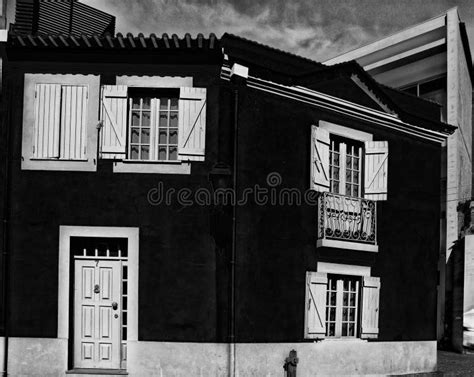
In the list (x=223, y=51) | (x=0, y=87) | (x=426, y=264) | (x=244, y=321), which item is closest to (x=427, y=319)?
(x=426, y=264)

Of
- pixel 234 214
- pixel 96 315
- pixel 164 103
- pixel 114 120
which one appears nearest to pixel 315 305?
pixel 234 214

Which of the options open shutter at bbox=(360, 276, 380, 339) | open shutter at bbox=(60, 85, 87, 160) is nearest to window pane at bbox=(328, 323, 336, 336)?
open shutter at bbox=(360, 276, 380, 339)

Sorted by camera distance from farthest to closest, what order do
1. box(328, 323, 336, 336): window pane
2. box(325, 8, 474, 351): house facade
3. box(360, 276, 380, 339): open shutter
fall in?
box(325, 8, 474, 351): house facade
box(360, 276, 380, 339): open shutter
box(328, 323, 336, 336): window pane

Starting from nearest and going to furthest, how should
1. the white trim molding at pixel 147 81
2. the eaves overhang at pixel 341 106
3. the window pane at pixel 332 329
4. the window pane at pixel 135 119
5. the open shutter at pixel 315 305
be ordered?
1. the white trim molding at pixel 147 81
2. the window pane at pixel 135 119
3. the eaves overhang at pixel 341 106
4. the open shutter at pixel 315 305
5. the window pane at pixel 332 329

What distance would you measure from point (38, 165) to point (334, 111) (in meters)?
5.75

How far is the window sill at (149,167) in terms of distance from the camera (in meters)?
10.2

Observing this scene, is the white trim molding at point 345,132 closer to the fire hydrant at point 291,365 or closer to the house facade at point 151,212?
the house facade at point 151,212

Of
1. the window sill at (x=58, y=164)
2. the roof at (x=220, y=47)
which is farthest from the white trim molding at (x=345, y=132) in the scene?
the window sill at (x=58, y=164)

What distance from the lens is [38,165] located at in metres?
10.2

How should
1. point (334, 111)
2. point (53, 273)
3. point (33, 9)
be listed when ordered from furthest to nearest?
point (334, 111) < point (33, 9) < point (53, 273)

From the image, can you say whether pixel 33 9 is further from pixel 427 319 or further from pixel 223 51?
pixel 427 319

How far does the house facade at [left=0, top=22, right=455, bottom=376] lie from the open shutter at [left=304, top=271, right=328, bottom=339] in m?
0.04

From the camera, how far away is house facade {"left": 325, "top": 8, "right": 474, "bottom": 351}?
64.7ft

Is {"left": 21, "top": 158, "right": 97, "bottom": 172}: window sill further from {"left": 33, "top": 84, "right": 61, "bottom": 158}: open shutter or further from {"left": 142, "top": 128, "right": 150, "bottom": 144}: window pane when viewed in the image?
{"left": 142, "top": 128, "right": 150, "bottom": 144}: window pane
